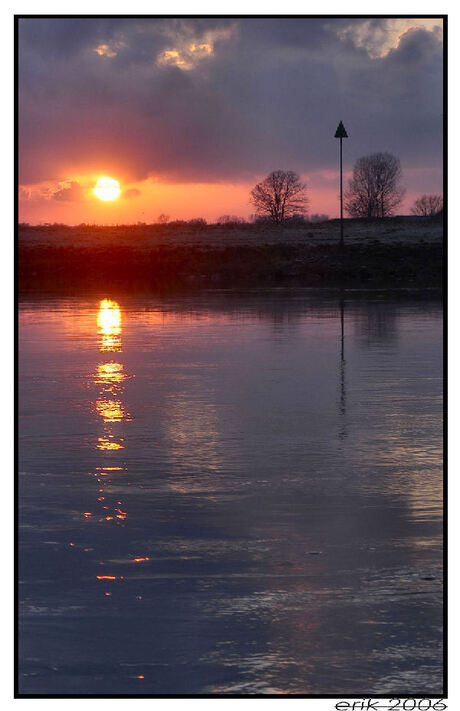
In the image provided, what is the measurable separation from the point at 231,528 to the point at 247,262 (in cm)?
5054

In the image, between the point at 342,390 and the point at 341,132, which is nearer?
the point at 342,390

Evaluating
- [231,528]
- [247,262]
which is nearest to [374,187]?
[247,262]

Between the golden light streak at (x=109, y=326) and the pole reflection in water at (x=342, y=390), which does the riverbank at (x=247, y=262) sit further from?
the pole reflection in water at (x=342, y=390)

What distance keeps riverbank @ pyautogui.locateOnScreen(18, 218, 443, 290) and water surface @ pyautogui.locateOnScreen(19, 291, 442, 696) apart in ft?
96.7

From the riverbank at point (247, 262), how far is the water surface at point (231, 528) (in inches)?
1161

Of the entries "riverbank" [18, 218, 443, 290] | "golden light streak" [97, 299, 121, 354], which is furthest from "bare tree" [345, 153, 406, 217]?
"golden light streak" [97, 299, 121, 354]

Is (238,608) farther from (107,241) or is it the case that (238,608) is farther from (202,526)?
(107,241)

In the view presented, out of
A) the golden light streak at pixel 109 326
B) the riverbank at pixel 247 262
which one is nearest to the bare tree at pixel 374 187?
the riverbank at pixel 247 262

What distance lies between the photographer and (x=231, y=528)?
776cm

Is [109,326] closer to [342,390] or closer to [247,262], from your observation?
[342,390]

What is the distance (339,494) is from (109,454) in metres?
2.67

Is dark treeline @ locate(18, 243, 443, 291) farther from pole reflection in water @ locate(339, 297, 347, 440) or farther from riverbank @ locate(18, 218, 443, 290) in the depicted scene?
pole reflection in water @ locate(339, 297, 347, 440)

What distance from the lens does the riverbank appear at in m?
50.1

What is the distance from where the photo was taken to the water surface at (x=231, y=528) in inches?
213
